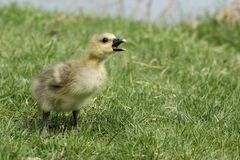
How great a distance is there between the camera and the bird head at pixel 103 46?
564 centimetres

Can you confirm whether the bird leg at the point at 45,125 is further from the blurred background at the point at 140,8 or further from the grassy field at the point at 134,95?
the blurred background at the point at 140,8

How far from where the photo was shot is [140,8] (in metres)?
11.2

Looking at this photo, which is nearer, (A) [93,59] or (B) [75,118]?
(A) [93,59]

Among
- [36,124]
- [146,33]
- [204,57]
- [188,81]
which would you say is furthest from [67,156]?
[146,33]

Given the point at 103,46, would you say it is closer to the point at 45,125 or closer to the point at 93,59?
the point at 93,59

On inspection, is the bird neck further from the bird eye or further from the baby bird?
the bird eye

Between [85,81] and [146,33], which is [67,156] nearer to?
[85,81]

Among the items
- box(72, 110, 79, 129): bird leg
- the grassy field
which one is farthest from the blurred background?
box(72, 110, 79, 129): bird leg

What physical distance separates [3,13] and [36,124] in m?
4.22

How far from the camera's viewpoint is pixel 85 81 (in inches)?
216

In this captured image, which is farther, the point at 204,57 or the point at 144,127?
the point at 204,57

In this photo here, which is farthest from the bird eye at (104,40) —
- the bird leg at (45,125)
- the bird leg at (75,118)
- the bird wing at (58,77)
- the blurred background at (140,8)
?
the blurred background at (140,8)

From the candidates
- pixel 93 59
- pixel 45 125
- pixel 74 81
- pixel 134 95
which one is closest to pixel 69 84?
pixel 74 81

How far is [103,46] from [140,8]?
5654mm
